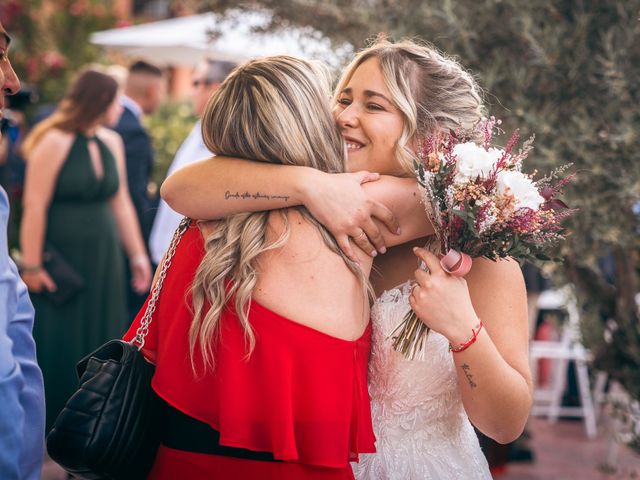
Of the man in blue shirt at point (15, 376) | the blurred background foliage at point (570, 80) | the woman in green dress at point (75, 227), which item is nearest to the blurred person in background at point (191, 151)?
the woman in green dress at point (75, 227)

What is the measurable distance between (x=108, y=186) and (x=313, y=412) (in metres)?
4.12

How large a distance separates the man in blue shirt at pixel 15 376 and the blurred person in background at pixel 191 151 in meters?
3.73

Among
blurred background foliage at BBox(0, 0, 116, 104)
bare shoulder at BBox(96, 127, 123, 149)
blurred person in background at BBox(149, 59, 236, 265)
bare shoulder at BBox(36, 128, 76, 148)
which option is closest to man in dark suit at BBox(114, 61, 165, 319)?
blurred person in background at BBox(149, 59, 236, 265)

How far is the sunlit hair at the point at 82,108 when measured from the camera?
6.01 meters

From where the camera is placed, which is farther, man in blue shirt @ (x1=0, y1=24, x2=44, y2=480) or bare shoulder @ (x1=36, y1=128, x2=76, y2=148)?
bare shoulder @ (x1=36, y1=128, x2=76, y2=148)

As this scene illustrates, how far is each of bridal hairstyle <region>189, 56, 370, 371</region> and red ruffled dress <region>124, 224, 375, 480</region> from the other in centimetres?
5

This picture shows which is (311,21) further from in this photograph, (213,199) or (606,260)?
(606,260)

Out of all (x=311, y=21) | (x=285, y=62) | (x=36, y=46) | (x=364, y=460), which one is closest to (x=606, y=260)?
(x=311, y=21)

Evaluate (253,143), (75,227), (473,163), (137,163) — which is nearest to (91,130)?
(75,227)

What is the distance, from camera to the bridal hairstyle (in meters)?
2.36

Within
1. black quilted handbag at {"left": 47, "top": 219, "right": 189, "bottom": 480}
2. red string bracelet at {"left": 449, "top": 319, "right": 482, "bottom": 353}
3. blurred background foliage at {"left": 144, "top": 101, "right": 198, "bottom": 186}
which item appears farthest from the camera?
blurred background foliage at {"left": 144, "top": 101, "right": 198, "bottom": 186}

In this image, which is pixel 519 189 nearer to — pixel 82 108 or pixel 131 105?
pixel 82 108

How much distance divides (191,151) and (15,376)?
4315 millimetres

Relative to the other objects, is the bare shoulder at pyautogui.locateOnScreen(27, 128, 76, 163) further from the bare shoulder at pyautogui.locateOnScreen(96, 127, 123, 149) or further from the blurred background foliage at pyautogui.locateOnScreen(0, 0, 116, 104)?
the blurred background foliage at pyautogui.locateOnScreen(0, 0, 116, 104)
